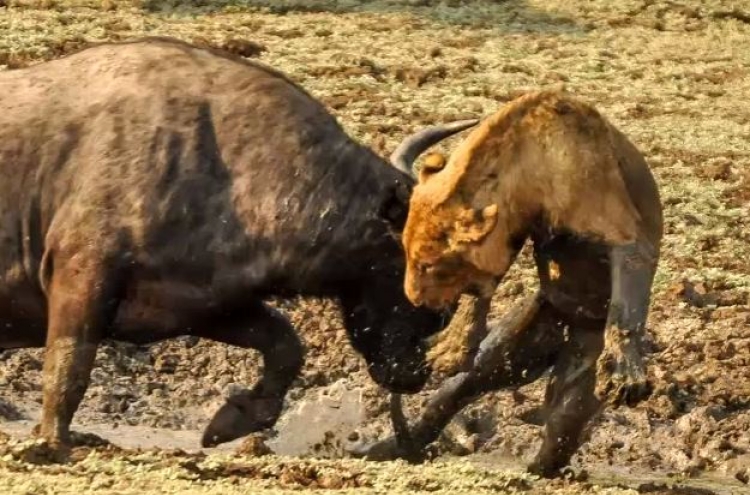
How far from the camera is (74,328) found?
9266 mm

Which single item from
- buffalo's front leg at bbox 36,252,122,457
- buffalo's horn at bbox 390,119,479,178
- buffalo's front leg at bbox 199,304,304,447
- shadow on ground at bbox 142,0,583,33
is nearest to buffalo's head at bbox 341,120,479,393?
buffalo's horn at bbox 390,119,479,178

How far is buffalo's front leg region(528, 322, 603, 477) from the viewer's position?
9.36 meters

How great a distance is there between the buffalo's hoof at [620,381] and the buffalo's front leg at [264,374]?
174 centimetres

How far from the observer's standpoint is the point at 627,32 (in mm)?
17875

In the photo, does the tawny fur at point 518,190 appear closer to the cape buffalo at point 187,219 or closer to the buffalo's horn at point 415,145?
the cape buffalo at point 187,219

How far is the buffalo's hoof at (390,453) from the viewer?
975 centimetres

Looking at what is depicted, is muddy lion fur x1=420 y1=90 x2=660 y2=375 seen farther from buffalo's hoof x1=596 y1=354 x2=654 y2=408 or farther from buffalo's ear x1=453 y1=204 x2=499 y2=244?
buffalo's hoof x1=596 y1=354 x2=654 y2=408

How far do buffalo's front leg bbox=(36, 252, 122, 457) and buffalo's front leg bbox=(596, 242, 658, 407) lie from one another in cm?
194

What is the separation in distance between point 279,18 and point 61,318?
8456 mm

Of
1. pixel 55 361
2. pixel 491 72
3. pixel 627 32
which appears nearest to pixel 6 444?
pixel 55 361

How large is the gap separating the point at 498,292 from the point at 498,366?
2.81 meters

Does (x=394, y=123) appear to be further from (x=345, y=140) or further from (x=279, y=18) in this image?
(x=345, y=140)

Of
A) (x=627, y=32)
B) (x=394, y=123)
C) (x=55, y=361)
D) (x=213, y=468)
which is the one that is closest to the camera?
(x=213, y=468)

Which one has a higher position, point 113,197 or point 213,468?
point 113,197
